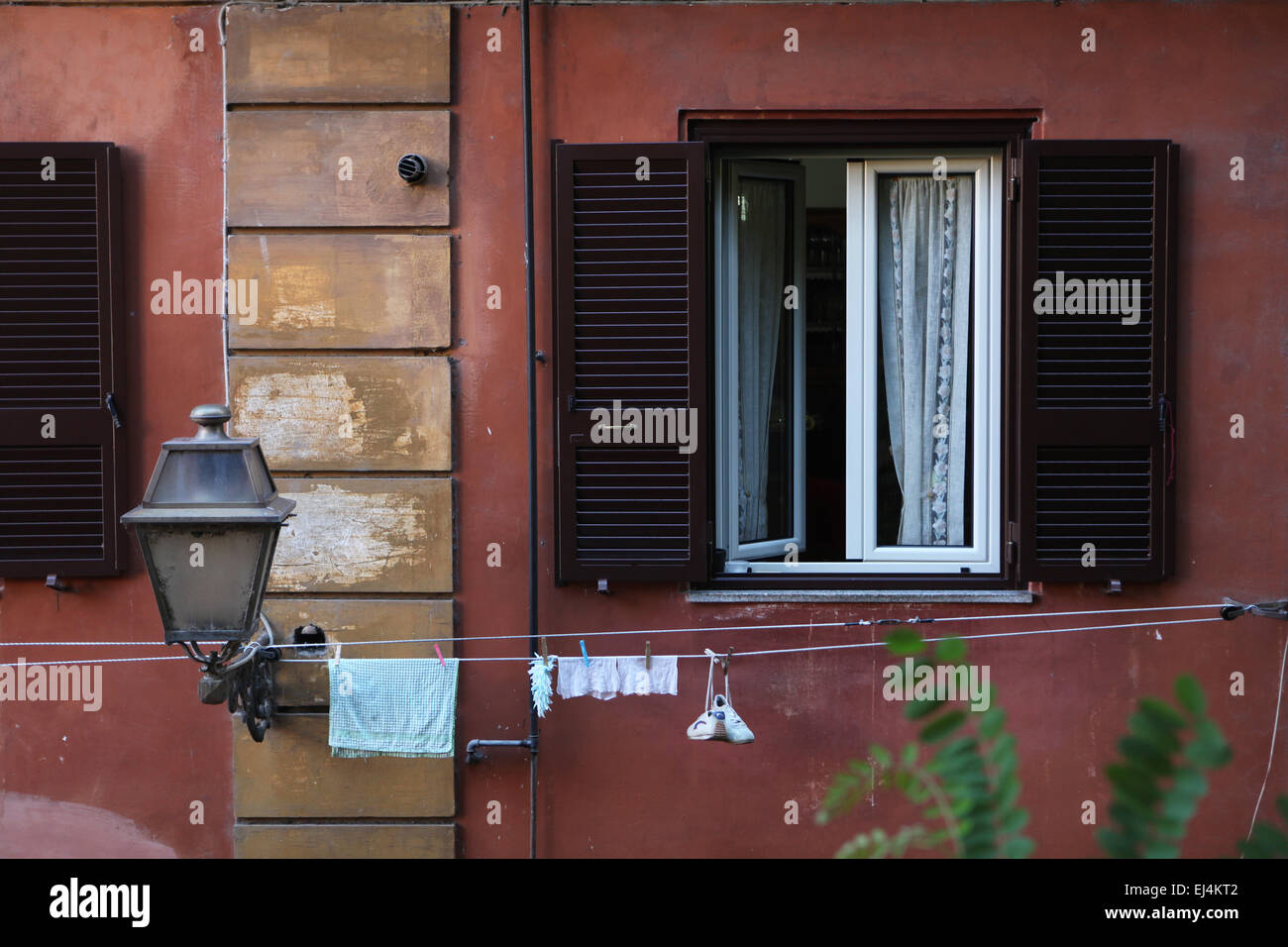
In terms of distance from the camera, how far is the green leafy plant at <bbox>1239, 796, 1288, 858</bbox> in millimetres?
1311

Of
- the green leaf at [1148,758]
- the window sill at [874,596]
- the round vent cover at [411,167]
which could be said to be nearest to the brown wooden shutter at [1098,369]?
the window sill at [874,596]

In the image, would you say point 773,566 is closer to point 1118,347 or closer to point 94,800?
point 1118,347

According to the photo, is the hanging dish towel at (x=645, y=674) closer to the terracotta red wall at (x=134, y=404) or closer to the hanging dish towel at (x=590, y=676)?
the hanging dish towel at (x=590, y=676)

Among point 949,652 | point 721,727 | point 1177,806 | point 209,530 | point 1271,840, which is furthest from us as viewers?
point 721,727

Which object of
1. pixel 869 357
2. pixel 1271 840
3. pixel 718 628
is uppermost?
pixel 869 357

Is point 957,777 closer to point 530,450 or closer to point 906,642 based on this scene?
point 906,642

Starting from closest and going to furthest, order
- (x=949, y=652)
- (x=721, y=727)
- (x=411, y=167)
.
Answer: (x=949, y=652), (x=721, y=727), (x=411, y=167)

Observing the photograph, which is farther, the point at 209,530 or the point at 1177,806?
the point at 209,530

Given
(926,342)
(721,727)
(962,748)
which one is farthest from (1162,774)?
(926,342)

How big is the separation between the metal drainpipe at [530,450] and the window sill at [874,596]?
69 centimetres

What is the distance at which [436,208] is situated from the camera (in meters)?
5.22

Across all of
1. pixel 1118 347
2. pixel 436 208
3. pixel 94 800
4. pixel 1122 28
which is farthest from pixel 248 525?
pixel 1122 28

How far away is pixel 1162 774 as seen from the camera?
3.97ft

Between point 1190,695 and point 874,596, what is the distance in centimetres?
405
